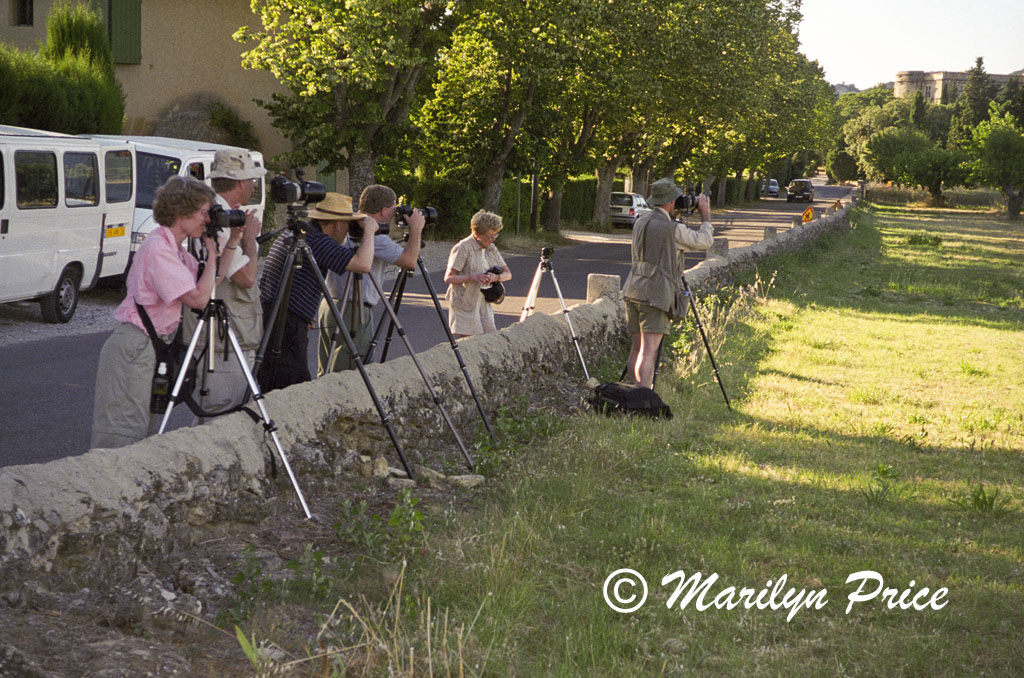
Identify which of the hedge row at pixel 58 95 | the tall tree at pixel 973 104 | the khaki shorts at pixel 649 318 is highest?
the tall tree at pixel 973 104

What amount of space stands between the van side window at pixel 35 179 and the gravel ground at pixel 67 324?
1435 millimetres

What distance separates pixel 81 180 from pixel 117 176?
3.13 feet

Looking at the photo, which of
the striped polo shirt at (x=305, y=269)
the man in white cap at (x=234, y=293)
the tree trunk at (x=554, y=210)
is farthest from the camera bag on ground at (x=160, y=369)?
the tree trunk at (x=554, y=210)

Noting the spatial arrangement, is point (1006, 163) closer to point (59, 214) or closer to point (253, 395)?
point (59, 214)

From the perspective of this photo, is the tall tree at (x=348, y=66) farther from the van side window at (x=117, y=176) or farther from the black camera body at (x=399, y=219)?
the black camera body at (x=399, y=219)

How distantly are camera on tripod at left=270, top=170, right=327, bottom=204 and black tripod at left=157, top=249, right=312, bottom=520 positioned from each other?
2.16 ft

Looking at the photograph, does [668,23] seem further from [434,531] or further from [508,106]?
[434,531]

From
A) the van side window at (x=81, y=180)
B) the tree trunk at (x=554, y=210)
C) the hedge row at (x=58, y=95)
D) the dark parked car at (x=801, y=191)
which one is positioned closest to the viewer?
the van side window at (x=81, y=180)

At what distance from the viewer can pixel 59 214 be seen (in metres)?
13.0

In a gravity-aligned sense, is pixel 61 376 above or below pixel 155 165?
below

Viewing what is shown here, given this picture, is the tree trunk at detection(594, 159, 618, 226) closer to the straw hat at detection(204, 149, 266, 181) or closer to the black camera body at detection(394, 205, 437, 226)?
the black camera body at detection(394, 205, 437, 226)

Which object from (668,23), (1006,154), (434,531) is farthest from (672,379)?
(1006,154)

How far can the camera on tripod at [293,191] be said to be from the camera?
5.66 metres

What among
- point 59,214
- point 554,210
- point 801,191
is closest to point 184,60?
point 554,210
